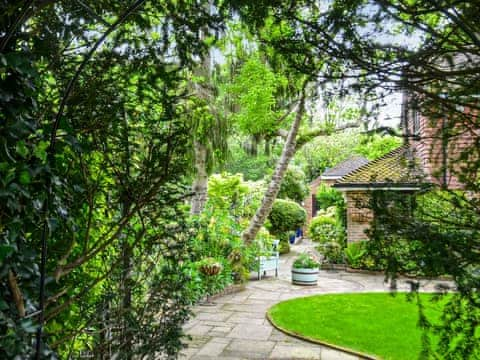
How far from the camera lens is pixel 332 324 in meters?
5.58

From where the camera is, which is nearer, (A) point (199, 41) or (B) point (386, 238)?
(B) point (386, 238)

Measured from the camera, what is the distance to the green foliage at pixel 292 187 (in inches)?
673

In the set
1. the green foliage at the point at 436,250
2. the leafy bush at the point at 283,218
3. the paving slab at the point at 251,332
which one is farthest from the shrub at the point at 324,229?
the green foliage at the point at 436,250

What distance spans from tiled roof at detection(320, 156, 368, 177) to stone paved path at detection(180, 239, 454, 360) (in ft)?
42.7

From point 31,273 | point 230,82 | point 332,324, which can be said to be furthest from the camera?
point 230,82

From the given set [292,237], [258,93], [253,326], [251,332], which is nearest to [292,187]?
[292,237]

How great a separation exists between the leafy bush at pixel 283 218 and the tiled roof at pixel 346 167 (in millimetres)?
7741

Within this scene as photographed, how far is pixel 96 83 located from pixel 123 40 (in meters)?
0.31

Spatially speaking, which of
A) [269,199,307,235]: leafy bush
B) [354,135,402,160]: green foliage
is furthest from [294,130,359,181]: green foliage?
[269,199,307,235]: leafy bush

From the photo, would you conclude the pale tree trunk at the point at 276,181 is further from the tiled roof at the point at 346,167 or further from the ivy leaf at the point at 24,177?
the tiled roof at the point at 346,167

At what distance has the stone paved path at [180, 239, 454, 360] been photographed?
14.5 ft

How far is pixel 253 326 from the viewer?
219 inches

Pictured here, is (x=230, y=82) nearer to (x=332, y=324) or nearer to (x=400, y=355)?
(x=332, y=324)

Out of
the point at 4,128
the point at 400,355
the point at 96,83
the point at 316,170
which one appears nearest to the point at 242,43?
the point at 400,355
